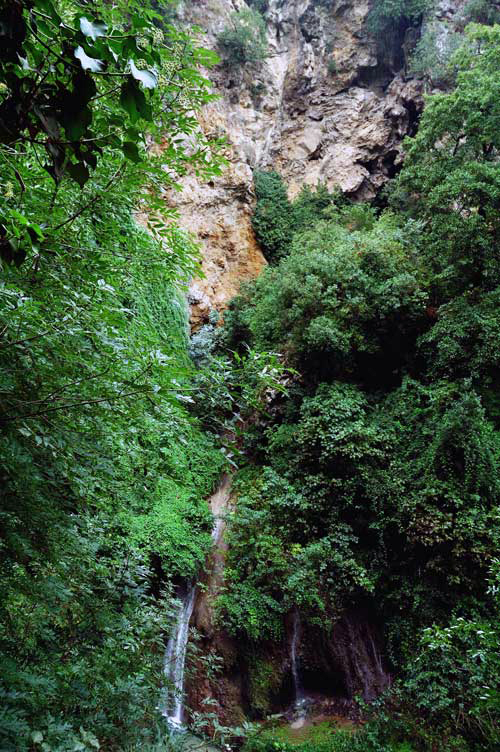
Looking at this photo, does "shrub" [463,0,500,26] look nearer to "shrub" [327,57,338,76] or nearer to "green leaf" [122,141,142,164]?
"shrub" [327,57,338,76]

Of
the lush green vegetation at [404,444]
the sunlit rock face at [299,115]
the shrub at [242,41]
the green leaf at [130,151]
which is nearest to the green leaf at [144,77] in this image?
the green leaf at [130,151]

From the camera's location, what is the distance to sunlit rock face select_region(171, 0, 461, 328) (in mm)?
14758

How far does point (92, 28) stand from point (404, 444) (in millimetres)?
7471

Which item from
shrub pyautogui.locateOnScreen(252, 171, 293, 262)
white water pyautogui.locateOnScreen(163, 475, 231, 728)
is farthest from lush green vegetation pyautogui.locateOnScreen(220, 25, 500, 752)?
shrub pyautogui.locateOnScreen(252, 171, 293, 262)

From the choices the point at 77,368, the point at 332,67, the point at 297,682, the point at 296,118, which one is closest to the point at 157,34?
the point at 77,368

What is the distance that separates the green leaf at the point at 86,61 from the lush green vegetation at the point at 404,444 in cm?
405

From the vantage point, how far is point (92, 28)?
0.83 m

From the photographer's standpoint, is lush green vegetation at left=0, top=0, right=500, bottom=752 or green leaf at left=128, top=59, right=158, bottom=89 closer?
green leaf at left=128, top=59, right=158, bottom=89

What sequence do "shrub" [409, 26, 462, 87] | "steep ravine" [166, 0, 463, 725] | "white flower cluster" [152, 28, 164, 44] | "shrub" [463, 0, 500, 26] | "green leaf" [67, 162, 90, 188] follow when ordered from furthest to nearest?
"steep ravine" [166, 0, 463, 725]
"shrub" [409, 26, 462, 87]
"shrub" [463, 0, 500, 26]
"white flower cluster" [152, 28, 164, 44]
"green leaf" [67, 162, 90, 188]

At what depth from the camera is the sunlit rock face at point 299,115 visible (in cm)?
1476

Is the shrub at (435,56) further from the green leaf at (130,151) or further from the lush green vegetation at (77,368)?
the green leaf at (130,151)

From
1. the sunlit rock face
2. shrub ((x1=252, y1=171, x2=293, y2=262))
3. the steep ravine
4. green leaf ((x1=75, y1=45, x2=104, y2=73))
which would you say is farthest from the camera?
shrub ((x1=252, y1=171, x2=293, y2=262))

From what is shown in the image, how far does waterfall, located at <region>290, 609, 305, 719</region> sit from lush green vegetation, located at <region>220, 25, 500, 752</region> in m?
0.32

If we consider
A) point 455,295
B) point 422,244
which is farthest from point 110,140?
point 422,244
